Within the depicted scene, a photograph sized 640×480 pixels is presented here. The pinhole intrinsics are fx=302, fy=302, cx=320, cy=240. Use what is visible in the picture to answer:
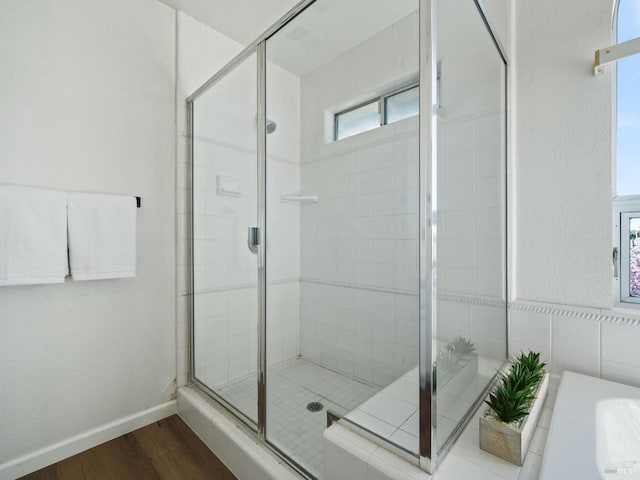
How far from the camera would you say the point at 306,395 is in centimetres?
166

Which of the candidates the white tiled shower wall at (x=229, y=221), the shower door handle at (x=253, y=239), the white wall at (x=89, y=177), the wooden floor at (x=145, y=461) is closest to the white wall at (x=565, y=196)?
the white tiled shower wall at (x=229, y=221)

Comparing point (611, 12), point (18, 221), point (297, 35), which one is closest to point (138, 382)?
point (18, 221)

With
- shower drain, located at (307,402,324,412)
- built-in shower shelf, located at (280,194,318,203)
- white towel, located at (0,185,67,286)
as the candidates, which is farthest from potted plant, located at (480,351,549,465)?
white towel, located at (0,185,67,286)

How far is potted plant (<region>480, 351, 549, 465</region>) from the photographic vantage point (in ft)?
2.90

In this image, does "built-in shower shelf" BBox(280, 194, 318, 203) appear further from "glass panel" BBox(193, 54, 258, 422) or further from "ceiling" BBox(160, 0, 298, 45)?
"ceiling" BBox(160, 0, 298, 45)

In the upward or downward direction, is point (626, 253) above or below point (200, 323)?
above

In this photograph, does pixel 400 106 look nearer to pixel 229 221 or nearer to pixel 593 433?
pixel 229 221

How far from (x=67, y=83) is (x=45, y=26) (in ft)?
0.80

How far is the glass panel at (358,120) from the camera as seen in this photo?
5.49 ft

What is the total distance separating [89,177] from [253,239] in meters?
0.89

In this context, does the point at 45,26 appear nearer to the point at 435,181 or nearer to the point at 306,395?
the point at 435,181

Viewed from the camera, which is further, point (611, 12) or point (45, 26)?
point (45, 26)

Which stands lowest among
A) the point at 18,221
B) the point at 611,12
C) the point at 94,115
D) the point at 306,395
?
the point at 306,395

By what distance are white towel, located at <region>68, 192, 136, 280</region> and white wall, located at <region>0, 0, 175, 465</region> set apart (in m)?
0.10
